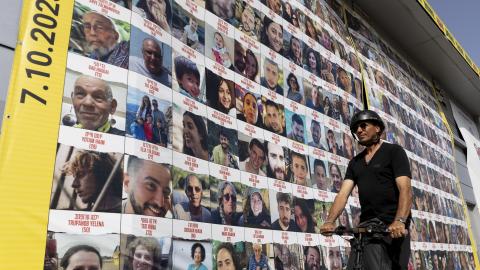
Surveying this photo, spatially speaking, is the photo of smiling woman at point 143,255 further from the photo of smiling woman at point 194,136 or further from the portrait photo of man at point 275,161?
the portrait photo of man at point 275,161

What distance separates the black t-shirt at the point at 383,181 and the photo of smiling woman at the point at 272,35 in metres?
2.32

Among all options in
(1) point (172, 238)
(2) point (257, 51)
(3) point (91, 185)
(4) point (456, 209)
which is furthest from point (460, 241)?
(3) point (91, 185)

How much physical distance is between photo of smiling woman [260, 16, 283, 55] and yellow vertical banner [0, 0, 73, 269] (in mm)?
2630

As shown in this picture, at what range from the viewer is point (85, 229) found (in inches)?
92.9

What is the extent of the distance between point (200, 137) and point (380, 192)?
62.2 inches

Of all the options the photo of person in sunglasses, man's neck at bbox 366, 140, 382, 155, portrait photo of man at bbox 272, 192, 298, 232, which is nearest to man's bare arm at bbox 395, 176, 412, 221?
man's neck at bbox 366, 140, 382, 155

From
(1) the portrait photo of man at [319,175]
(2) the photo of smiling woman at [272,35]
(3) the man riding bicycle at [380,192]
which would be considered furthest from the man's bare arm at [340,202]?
(2) the photo of smiling woman at [272,35]

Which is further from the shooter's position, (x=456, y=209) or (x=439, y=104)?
(x=439, y=104)

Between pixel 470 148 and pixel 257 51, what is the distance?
34.3ft

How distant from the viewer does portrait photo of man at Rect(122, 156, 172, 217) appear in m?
2.69

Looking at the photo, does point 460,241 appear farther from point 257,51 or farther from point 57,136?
point 57,136

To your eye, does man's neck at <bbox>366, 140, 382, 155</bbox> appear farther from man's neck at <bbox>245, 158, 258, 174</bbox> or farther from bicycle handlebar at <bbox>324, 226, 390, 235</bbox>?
man's neck at <bbox>245, 158, 258, 174</bbox>

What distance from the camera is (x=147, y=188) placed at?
9.24 feet

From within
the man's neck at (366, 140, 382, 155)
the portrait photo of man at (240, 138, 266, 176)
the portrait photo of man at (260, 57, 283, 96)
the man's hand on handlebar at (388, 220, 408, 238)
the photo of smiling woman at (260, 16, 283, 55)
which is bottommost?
the man's hand on handlebar at (388, 220, 408, 238)
